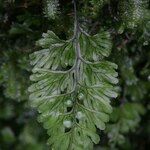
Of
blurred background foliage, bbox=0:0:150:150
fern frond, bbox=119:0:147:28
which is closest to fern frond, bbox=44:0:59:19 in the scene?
blurred background foliage, bbox=0:0:150:150

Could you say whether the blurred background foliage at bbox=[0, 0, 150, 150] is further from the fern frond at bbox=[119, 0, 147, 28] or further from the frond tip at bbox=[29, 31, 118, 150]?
the frond tip at bbox=[29, 31, 118, 150]

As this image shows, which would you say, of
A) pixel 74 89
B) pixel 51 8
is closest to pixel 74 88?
pixel 74 89

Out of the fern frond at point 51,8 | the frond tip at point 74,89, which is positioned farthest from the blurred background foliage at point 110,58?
the frond tip at point 74,89

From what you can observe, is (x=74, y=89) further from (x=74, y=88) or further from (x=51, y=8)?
(x=51, y=8)

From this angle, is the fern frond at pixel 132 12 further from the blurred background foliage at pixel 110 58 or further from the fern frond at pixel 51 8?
the fern frond at pixel 51 8

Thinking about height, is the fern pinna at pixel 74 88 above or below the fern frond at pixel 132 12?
below

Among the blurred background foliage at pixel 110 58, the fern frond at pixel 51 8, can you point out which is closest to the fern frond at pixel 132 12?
the blurred background foliage at pixel 110 58

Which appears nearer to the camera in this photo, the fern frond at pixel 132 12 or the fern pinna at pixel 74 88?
the fern pinna at pixel 74 88
